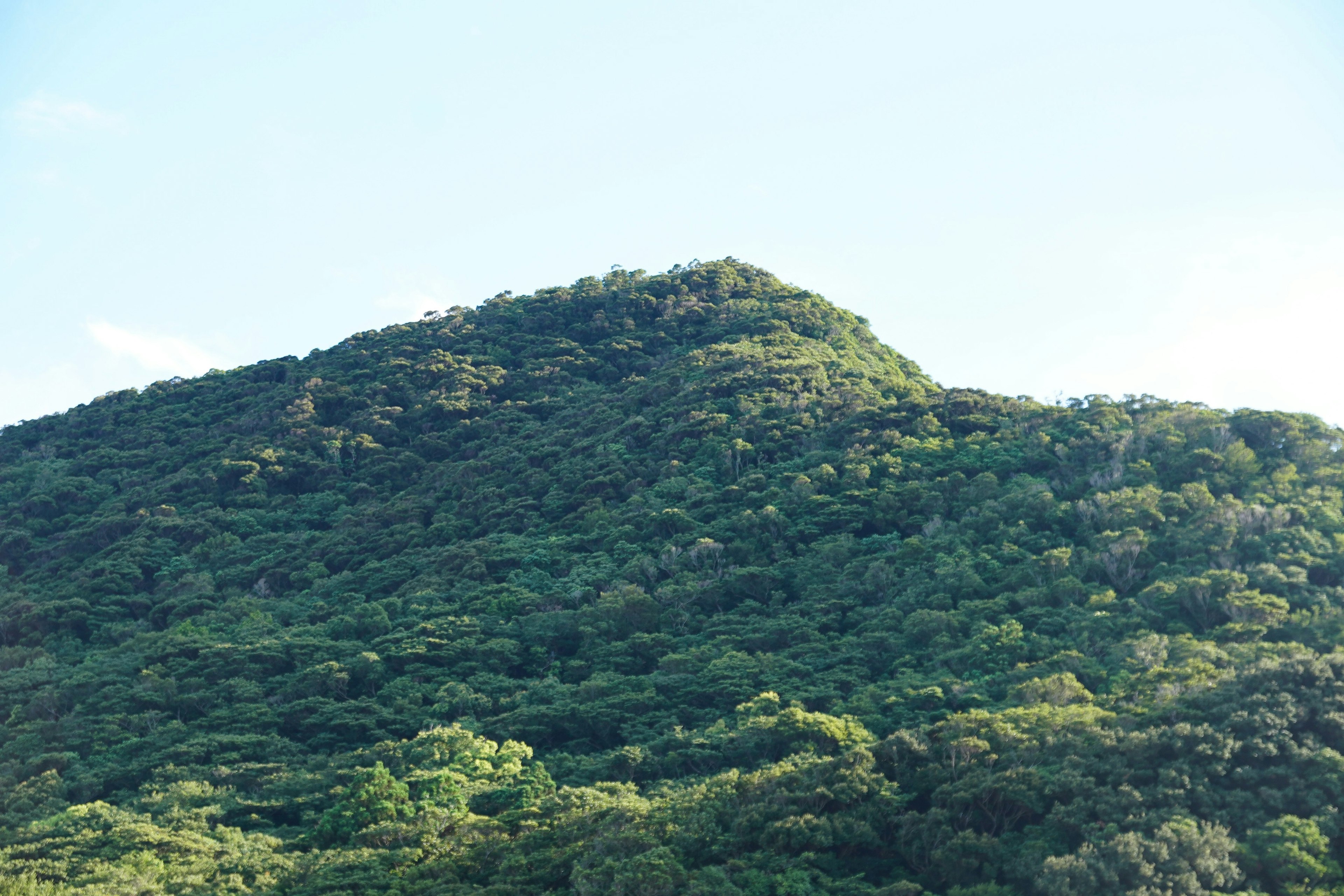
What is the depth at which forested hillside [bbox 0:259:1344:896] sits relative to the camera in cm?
2414

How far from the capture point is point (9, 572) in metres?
53.3

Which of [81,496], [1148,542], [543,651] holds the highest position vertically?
[81,496]

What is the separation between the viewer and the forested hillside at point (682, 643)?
24.1 meters

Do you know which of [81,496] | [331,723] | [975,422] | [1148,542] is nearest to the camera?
[331,723]

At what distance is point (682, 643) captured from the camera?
38.6m

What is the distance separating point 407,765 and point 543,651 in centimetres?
886

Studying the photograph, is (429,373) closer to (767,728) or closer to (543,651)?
(543,651)

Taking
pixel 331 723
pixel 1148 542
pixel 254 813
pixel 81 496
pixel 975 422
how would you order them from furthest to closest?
pixel 81 496, pixel 975 422, pixel 1148 542, pixel 331 723, pixel 254 813

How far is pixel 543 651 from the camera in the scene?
3938 centimetres

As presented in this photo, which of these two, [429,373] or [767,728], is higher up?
[429,373]

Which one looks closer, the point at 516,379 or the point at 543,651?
the point at 543,651

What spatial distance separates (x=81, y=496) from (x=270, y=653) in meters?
26.6

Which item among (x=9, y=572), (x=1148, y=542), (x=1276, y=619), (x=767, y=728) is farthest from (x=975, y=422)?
(x=9, y=572)

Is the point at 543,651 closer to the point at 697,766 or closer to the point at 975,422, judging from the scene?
the point at 697,766
